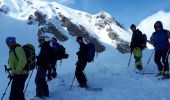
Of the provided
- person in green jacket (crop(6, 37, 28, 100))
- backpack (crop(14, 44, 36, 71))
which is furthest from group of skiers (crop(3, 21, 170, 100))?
backpack (crop(14, 44, 36, 71))

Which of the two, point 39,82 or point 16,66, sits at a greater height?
point 16,66

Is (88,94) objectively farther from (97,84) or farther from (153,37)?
(153,37)

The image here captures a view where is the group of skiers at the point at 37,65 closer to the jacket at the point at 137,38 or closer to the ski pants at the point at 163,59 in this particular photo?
the ski pants at the point at 163,59

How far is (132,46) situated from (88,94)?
16.8 feet

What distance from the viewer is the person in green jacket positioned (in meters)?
13.4

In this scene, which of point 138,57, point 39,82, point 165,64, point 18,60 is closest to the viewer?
point 18,60

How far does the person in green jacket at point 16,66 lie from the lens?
13406 millimetres

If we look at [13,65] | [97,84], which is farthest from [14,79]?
[97,84]

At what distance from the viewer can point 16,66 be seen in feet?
44.7

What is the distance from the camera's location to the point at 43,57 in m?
15.6

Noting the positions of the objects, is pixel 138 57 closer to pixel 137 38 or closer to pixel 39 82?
pixel 137 38

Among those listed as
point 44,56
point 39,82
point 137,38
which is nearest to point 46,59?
point 44,56

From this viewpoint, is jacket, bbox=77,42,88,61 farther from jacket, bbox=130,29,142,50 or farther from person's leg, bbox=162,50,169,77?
jacket, bbox=130,29,142,50

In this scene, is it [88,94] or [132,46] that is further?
[132,46]
